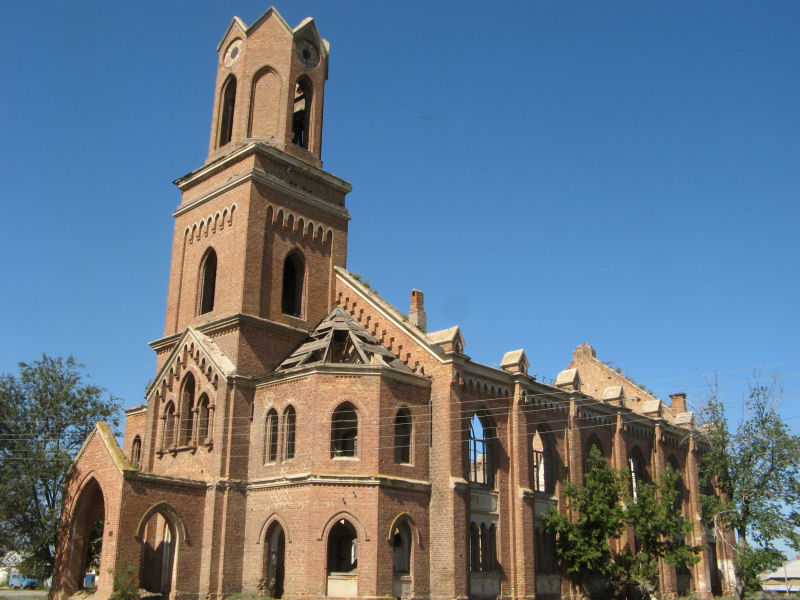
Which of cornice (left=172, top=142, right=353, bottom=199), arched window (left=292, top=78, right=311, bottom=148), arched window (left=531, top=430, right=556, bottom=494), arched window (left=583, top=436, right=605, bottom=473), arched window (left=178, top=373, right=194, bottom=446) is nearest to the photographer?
arched window (left=178, top=373, right=194, bottom=446)

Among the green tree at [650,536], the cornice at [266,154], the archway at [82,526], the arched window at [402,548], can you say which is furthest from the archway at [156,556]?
the green tree at [650,536]

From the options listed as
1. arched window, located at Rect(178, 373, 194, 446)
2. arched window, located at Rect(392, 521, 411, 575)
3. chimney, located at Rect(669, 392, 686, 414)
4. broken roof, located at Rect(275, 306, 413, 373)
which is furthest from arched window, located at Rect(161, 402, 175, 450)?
chimney, located at Rect(669, 392, 686, 414)

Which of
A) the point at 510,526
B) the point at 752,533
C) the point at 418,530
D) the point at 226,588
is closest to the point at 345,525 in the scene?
the point at 418,530

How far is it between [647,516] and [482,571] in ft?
24.3

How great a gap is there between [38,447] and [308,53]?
822 inches

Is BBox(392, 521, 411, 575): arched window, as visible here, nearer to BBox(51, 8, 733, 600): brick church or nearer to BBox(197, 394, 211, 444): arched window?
BBox(51, 8, 733, 600): brick church

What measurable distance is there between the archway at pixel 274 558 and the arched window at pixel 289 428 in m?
2.46

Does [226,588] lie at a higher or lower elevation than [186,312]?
lower

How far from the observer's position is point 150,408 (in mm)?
30625

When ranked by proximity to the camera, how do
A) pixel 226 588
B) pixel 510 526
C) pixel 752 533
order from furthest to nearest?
1. pixel 752 533
2. pixel 510 526
3. pixel 226 588

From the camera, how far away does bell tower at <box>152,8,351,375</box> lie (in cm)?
2966

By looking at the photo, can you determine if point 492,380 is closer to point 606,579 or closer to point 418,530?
point 418,530

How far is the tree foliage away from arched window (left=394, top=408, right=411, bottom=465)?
7056mm

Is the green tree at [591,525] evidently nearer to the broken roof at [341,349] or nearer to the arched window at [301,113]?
the broken roof at [341,349]
